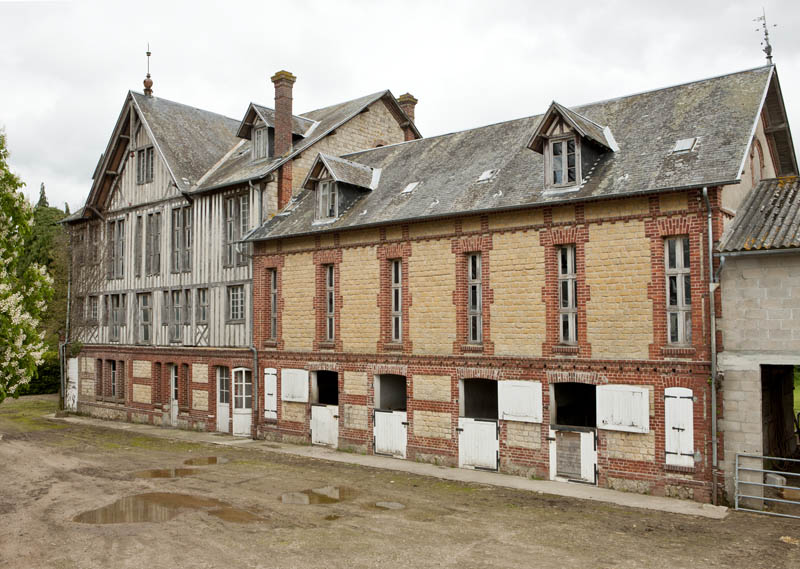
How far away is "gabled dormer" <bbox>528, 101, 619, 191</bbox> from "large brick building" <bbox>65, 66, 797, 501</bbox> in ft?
0.17

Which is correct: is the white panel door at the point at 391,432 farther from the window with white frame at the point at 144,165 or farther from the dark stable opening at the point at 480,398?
the window with white frame at the point at 144,165

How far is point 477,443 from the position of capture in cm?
1711

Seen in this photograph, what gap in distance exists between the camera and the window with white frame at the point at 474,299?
17438mm

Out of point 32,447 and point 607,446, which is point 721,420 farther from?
point 32,447

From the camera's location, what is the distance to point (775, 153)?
59.3ft

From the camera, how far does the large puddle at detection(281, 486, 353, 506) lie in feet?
46.3

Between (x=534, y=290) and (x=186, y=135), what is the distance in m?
17.8

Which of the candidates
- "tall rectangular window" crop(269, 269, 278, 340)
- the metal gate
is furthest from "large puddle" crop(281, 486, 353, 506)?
"tall rectangular window" crop(269, 269, 278, 340)

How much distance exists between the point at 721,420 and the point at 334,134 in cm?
1615

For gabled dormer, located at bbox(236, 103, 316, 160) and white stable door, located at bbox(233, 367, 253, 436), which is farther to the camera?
gabled dormer, located at bbox(236, 103, 316, 160)

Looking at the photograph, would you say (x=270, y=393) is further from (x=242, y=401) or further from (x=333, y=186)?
(x=333, y=186)

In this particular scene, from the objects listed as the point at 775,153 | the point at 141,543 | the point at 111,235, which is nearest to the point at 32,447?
the point at 111,235

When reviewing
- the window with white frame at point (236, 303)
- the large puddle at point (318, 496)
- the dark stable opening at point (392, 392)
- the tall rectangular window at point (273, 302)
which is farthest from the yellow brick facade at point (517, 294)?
the window with white frame at point (236, 303)

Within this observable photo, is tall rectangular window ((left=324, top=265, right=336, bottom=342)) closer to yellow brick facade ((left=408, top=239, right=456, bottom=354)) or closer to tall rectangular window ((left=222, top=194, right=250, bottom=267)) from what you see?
yellow brick facade ((left=408, top=239, right=456, bottom=354))
